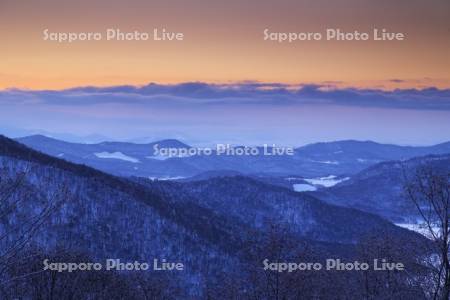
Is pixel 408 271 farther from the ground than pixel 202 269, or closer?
farther from the ground

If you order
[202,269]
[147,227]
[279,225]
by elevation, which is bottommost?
[202,269]

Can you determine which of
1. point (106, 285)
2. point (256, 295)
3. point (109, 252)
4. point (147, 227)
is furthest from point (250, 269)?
point (147, 227)

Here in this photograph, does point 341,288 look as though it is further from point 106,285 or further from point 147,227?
point 147,227

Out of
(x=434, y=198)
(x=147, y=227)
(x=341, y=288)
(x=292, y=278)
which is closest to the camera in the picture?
(x=434, y=198)

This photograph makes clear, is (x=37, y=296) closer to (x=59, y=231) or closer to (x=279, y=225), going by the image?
(x=279, y=225)

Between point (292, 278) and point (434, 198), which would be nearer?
point (434, 198)

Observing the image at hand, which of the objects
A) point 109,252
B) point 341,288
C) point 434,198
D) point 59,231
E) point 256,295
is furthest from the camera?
point 109,252

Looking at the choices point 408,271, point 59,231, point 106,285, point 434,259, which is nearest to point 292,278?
point 408,271

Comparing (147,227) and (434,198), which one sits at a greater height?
(434,198)

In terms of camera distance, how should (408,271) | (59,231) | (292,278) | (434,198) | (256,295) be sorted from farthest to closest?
(59,231)
(256,295)
(292,278)
(408,271)
(434,198)
